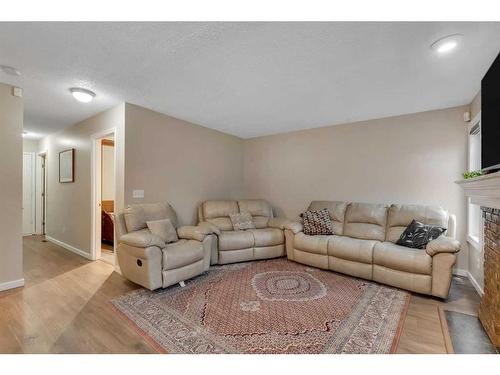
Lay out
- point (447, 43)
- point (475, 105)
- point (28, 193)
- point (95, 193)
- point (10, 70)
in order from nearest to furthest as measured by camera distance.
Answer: point (447, 43) < point (10, 70) < point (475, 105) < point (95, 193) < point (28, 193)

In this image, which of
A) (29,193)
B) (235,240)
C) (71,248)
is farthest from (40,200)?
(235,240)

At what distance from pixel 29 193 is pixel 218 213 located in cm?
512

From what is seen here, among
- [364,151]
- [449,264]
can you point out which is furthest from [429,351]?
[364,151]

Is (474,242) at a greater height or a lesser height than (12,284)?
greater

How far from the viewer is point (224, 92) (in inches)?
111

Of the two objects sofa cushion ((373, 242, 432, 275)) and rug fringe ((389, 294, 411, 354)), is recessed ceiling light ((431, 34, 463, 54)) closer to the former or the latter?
sofa cushion ((373, 242, 432, 275))

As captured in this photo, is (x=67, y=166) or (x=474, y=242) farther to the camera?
(x=67, y=166)

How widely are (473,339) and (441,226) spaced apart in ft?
4.73

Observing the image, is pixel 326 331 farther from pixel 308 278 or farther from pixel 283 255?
pixel 283 255

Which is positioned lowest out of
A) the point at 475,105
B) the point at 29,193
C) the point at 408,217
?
the point at 408,217

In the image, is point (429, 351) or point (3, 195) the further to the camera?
point (3, 195)

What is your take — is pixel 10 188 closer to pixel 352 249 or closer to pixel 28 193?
pixel 28 193

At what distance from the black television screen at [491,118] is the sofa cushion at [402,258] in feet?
3.44

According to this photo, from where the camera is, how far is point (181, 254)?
2.74 metres
